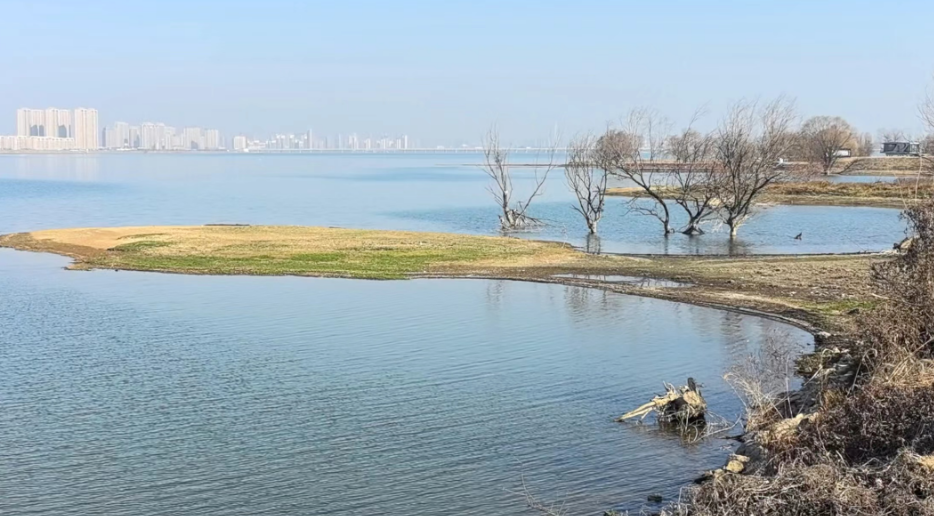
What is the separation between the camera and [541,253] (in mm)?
38250

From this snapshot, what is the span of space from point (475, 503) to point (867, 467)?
15.3ft

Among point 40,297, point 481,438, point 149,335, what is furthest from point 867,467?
point 40,297

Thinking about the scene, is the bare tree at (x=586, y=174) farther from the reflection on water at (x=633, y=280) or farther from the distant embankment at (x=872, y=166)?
the distant embankment at (x=872, y=166)

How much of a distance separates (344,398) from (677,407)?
5751mm

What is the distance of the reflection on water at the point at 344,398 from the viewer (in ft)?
41.4

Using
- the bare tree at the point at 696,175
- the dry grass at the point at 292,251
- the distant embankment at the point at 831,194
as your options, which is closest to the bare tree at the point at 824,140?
the distant embankment at the point at 831,194

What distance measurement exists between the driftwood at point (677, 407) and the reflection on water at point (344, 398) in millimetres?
475

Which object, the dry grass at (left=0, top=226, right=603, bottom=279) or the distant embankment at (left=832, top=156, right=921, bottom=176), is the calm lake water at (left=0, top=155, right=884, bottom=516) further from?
the distant embankment at (left=832, top=156, right=921, bottom=176)

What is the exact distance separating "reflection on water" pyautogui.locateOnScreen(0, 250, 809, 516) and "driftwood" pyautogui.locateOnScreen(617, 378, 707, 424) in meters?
0.47

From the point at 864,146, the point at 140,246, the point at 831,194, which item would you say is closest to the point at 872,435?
the point at 140,246

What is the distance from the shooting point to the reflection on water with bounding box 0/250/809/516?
41.4 feet

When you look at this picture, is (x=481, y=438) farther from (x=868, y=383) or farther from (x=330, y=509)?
(x=868, y=383)


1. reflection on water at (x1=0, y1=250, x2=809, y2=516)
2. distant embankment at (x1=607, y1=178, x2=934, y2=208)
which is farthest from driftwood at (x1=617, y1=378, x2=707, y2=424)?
distant embankment at (x1=607, y1=178, x2=934, y2=208)

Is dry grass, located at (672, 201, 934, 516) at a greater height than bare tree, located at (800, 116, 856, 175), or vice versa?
bare tree, located at (800, 116, 856, 175)
